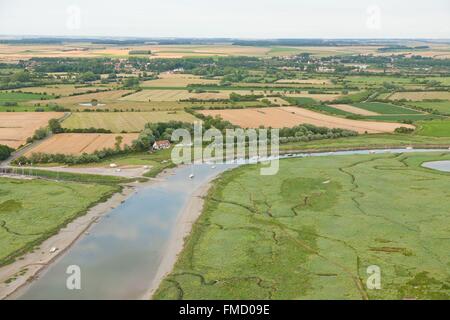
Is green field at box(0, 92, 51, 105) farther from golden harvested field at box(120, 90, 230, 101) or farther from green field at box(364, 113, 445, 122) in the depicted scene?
green field at box(364, 113, 445, 122)

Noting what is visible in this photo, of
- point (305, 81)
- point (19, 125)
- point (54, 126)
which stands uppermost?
point (305, 81)

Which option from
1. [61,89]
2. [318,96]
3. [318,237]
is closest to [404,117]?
[318,96]

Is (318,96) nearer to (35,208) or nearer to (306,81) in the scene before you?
(306,81)

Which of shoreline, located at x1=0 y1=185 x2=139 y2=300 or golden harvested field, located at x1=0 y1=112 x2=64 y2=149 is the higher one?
golden harvested field, located at x1=0 y1=112 x2=64 y2=149

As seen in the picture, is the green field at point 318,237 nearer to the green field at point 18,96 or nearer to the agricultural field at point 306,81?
the green field at point 18,96


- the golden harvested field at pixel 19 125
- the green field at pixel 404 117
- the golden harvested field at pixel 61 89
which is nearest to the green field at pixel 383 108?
the green field at pixel 404 117

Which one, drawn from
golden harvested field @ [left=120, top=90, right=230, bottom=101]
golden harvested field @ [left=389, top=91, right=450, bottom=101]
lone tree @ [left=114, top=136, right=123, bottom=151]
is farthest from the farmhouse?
golden harvested field @ [left=389, top=91, right=450, bottom=101]

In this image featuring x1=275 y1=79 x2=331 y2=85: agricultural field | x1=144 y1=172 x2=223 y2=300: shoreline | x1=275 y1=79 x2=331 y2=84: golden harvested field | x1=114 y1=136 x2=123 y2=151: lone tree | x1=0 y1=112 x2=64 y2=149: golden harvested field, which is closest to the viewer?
x1=144 y1=172 x2=223 y2=300: shoreline
